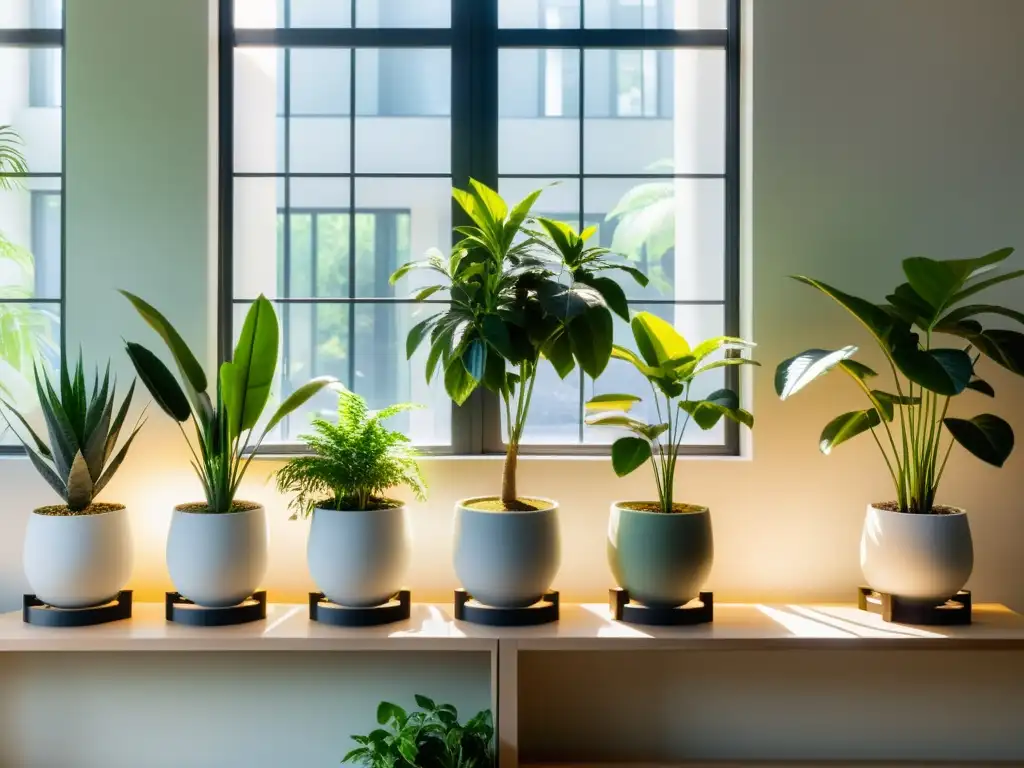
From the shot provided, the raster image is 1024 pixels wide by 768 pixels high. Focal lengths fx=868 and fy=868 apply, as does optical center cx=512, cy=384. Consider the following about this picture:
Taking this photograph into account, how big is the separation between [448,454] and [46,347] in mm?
1259

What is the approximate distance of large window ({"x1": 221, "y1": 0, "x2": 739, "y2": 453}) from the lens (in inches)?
105

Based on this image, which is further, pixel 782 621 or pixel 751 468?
pixel 751 468

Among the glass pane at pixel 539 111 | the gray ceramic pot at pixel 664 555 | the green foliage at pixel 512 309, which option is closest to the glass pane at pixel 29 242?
the green foliage at pixel 512 309

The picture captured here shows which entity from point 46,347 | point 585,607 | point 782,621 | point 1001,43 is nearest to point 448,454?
point 585,607

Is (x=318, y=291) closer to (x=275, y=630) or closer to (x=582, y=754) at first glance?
(x=275, y=630)

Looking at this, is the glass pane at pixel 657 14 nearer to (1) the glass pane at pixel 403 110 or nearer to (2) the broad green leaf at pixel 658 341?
(1) the glass pane at pixel 403 110

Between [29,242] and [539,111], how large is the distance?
1605 mm

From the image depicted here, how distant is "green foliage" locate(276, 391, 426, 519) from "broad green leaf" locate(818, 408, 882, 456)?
1.09 m

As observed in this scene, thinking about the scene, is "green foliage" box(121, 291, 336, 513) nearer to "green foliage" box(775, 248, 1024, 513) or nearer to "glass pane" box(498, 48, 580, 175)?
"glass pane" box(498, 48, 580, 175)

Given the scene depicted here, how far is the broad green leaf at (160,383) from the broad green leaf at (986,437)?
192 centimetres

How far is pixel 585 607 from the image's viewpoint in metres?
2.40

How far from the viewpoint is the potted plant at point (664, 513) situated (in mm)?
2174

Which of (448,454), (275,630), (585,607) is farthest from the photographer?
(448,454)

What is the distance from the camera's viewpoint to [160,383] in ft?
7.27
